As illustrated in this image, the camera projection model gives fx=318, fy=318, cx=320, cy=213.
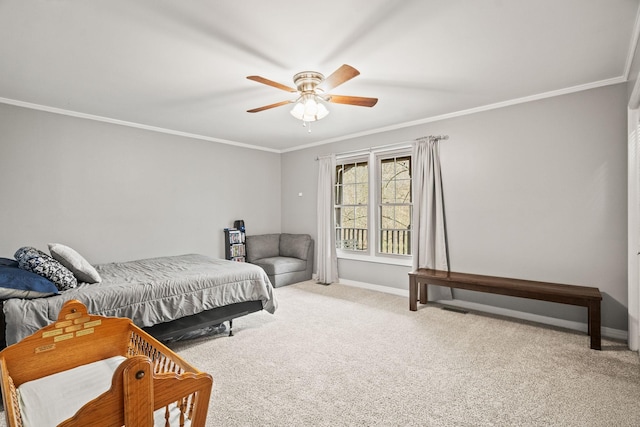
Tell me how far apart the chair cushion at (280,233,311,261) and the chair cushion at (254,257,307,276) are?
0.17m

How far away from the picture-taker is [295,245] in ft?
19.8

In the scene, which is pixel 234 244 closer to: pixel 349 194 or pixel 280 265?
pixel 280 265

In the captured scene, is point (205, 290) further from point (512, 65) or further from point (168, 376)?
point (512, 65)

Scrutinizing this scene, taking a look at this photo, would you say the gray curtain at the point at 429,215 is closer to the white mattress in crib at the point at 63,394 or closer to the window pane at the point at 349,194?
the window pane at the point at 349,194

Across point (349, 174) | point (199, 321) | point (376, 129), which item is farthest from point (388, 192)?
point (199, 321)

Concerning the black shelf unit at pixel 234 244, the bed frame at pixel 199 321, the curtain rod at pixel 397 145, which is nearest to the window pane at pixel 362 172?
the curtain rod at pixel 397 145

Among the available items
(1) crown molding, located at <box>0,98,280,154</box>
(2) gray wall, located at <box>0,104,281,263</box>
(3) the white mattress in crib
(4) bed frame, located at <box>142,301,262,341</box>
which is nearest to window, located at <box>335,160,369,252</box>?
(2) gray wall, located at <box>0,104,281,263</box>

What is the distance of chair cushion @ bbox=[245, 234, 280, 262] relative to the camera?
5.78m

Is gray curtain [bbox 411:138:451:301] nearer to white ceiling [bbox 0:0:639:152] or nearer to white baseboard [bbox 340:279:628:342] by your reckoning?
white baseboard [bbox 340:279:628:342]

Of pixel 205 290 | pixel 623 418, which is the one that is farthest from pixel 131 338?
pixel 623 418

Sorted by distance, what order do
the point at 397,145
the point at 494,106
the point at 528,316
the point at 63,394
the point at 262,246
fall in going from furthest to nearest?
the point at 262,246, the point at 397,145, the point at 494,106, the point at 528,316, the point at 63,394

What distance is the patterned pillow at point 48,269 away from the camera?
8.34ft

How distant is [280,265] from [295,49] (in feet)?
11.9

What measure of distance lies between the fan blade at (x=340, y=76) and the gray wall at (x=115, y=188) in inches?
131
